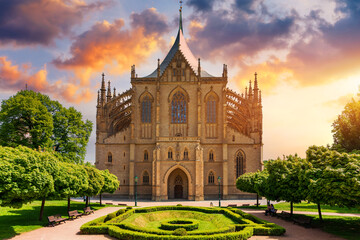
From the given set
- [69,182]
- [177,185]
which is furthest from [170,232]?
[177,185]

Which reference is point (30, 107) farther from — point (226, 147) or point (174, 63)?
point (226, 147)

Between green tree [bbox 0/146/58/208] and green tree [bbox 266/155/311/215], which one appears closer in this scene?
green tree [bbox 0/146/58/208]

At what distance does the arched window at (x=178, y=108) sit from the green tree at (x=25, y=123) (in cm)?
2233

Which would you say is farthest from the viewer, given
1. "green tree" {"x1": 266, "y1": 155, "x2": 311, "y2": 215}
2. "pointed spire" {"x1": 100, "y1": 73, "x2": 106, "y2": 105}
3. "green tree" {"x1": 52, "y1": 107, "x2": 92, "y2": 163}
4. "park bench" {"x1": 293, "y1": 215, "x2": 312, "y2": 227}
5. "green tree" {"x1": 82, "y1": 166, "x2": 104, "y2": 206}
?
"pointed spire" {"x1": 100, "y1": 73, "x2": 106, "y2": 105}

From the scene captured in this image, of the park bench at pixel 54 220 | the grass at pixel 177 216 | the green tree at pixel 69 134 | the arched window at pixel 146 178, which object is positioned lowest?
the grass at pixel 177 216

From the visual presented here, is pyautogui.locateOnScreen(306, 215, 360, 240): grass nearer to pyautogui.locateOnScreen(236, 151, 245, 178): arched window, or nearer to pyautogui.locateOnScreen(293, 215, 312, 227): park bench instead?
pyautogui.locateOnScreen(293, 215, 312, 227): park bench

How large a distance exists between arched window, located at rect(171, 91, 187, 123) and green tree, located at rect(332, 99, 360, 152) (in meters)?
27.4

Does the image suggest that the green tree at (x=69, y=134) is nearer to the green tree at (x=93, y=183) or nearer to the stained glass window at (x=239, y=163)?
the green tree at (x=93, y=183)

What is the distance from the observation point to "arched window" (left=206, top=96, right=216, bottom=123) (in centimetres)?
6225

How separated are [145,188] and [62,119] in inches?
792

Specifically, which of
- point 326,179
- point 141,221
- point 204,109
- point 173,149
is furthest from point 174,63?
point 326,179

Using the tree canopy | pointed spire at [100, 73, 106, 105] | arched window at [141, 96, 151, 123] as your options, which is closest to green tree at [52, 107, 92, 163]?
the tree canopy

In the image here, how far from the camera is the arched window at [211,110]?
6225cm

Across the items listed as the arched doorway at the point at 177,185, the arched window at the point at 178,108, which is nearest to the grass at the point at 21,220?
the arched doorway at the point at 177,185
